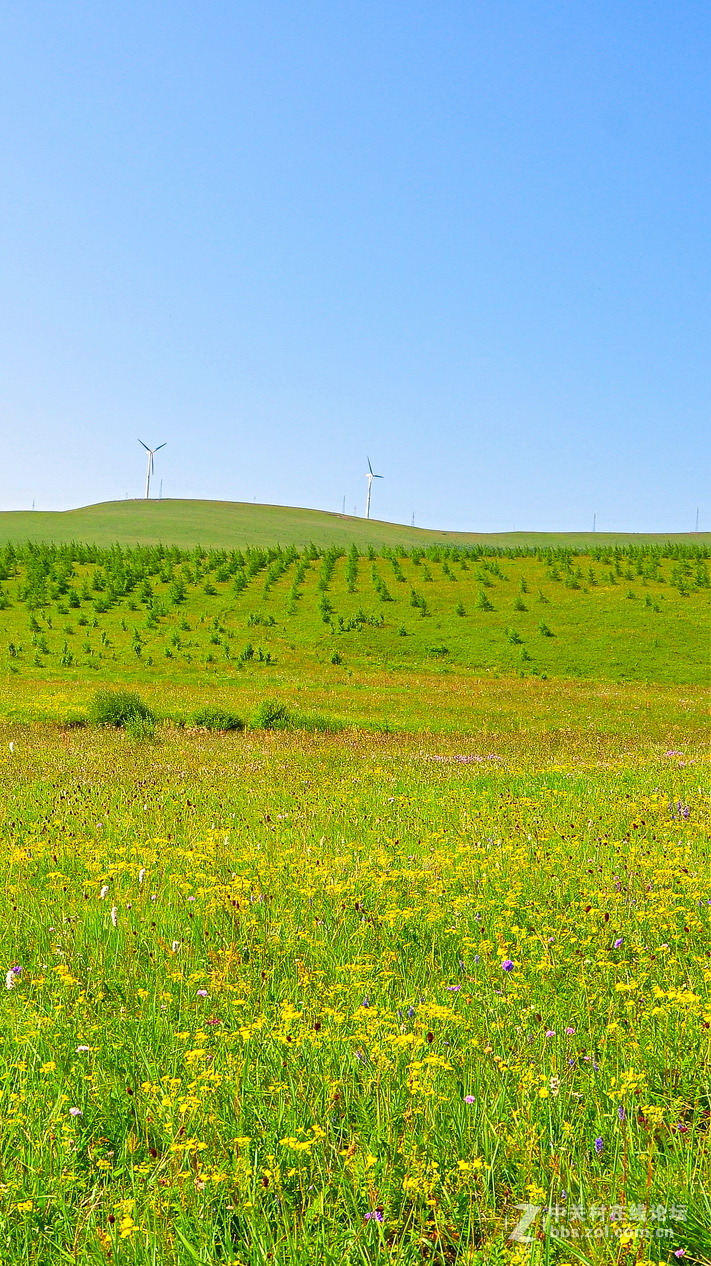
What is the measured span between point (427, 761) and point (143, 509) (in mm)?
108473

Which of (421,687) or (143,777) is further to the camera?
(421,687)

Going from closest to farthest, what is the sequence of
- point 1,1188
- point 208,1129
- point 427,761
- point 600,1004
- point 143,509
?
point 1,1188 → point 208,1129 → point 600,1004 → point 427,761 → point 143,509

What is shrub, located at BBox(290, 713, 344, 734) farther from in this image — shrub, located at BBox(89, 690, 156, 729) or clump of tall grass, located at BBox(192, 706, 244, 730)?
shrub, located at BBox(89, 690, 156, 729)

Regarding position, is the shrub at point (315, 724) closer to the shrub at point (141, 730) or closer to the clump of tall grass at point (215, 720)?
the clump of tall grass at point (215, 720)

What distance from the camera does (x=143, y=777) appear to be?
14.8 m

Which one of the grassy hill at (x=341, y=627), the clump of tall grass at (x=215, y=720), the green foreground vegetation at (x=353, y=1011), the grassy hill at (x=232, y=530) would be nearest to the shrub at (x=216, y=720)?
the clump of tall grass at (x=215, y=720)

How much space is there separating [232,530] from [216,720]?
250 ft

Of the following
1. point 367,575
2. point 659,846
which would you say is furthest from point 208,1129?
point 367,575

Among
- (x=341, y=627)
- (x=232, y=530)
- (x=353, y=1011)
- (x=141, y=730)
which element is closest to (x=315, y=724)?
(x=141, y=730)

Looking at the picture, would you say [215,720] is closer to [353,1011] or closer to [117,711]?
[117,711]

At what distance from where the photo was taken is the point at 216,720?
23.2 m

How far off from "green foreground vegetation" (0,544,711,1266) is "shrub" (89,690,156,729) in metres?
5.69

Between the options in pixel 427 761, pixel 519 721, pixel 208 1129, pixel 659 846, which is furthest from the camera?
pixel 519 721

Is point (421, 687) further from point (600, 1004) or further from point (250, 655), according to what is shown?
point (600, 1004)
